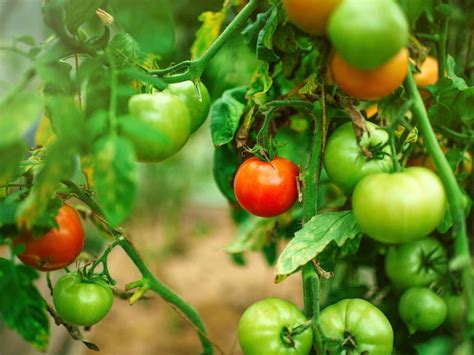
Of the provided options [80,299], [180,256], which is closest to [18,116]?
[80,299]

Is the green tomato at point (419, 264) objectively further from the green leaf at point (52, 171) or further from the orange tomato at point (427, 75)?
the green leaf at point (52, 171)

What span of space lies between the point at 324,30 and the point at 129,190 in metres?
0.22

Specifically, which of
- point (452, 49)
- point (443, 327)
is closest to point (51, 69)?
point (443, 327)

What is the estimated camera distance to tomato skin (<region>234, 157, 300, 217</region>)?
649mm

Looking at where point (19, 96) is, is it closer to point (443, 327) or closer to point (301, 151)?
point (301, 151)

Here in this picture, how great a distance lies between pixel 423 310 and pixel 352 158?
0.97 feet

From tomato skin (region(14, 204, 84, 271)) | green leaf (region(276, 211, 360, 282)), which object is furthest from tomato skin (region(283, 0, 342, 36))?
tomato skin (region(14, 204, 84, 271))

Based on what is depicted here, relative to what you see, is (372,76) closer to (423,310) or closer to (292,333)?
(292,333)

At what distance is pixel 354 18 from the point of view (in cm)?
46

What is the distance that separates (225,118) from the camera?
77 cm

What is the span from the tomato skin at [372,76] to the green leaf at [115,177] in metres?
0.20

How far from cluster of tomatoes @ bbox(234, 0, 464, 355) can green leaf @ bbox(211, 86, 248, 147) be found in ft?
0.26

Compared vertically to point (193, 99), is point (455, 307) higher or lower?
lower

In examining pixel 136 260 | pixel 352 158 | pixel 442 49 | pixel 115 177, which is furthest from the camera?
pixel 442 49
